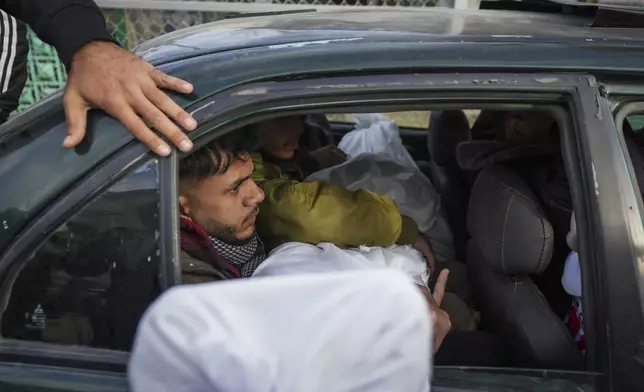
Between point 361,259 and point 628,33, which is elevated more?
point 628,33

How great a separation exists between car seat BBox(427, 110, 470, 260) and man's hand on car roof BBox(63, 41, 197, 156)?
1496 mm

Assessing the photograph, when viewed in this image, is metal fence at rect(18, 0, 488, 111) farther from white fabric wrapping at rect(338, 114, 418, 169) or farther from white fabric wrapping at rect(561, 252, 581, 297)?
white fabric wrapping at rect(561, 252, 581, 297)

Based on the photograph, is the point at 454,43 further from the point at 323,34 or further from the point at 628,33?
the point at 628,33

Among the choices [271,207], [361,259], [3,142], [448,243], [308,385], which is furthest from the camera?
[448,243]

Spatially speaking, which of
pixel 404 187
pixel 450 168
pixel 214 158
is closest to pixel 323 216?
pixel 214 158

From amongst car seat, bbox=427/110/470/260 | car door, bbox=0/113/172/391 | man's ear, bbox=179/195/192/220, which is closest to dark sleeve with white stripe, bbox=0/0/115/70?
car door, bbox=0/113/172/391

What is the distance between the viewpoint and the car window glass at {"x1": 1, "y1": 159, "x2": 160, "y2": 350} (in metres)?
1.37

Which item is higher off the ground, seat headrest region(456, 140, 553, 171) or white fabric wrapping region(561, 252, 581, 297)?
seat headrest region(456, 140, 553, 171)

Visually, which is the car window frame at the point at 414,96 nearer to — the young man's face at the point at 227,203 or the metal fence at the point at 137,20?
the young man's face at the point at 227,203

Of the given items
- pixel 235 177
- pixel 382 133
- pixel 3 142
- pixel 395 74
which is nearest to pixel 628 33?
pixel 395 74

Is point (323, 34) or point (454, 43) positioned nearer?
point (454, 43)

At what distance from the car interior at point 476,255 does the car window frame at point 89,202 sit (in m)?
0.02

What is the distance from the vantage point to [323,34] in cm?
163

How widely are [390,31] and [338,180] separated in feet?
3.41
